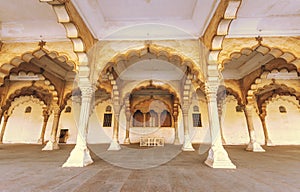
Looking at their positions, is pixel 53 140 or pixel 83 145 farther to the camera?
pixel 53 140

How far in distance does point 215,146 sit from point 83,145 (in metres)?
3.34

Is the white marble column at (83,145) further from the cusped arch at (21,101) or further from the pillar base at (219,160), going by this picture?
the cusped arch at (21,101)

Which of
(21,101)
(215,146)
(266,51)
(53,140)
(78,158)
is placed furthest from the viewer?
(21,101)

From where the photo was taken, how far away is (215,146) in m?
3.95

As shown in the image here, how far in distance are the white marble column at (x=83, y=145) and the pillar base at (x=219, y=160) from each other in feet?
10.1

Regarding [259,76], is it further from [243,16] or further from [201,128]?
[201,128]

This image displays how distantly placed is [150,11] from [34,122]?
14767 millimetres

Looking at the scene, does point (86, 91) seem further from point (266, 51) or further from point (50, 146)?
point (266, 51)

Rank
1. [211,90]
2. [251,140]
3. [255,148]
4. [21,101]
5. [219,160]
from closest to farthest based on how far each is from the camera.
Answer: [219,160], [211,90], [255,148], [251,140], [21,101]

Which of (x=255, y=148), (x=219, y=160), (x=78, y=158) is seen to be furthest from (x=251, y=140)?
(x=78, y=158)


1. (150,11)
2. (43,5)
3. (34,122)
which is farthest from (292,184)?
(34,122)

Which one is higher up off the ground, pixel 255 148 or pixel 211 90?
pixel 211 90

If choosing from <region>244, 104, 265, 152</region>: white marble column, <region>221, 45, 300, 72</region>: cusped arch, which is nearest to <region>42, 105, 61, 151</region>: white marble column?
<region>221, 45, 300, 72</region>: cusped arch

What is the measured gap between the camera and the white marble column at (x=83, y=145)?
12.5ft
